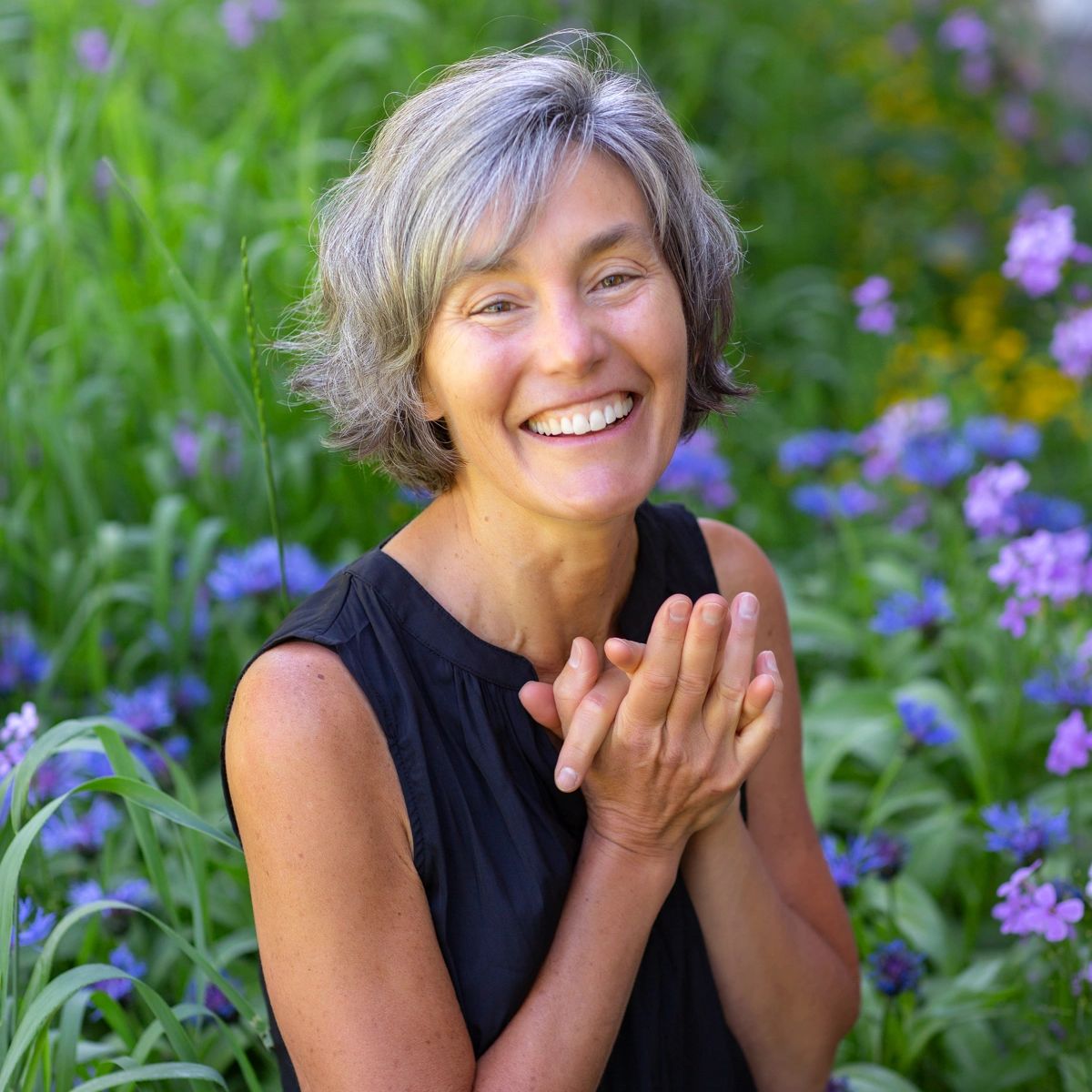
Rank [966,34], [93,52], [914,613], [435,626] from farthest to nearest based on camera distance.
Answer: [966,34] < [93,52] < [914,613] < [435,626]

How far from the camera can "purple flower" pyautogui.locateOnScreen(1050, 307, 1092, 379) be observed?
9.15 ft

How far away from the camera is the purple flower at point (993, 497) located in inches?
100

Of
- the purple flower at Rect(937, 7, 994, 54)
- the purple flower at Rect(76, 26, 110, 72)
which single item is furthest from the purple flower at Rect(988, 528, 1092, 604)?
the purple flower at Rect(937, 7, 994, 54)

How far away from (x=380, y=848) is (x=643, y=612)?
0.54 m

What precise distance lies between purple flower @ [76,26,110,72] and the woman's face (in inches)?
113

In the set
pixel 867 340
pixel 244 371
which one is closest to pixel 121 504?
pixel 244 371

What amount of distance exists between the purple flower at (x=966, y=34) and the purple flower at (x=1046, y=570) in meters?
3.83

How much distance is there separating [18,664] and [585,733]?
134cm

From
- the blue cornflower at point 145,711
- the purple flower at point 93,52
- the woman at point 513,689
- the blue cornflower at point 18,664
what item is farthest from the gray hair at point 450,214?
the purple flower at point 93,52

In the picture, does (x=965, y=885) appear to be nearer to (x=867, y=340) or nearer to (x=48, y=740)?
(x=48, y=740)

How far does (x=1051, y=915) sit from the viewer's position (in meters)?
1.71

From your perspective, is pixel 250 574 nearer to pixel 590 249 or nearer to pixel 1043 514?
pixel 590 249

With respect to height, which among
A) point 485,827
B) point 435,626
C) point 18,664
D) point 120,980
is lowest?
point 120,980

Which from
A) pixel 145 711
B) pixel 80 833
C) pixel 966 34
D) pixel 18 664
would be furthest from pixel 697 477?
pixel 966 34
